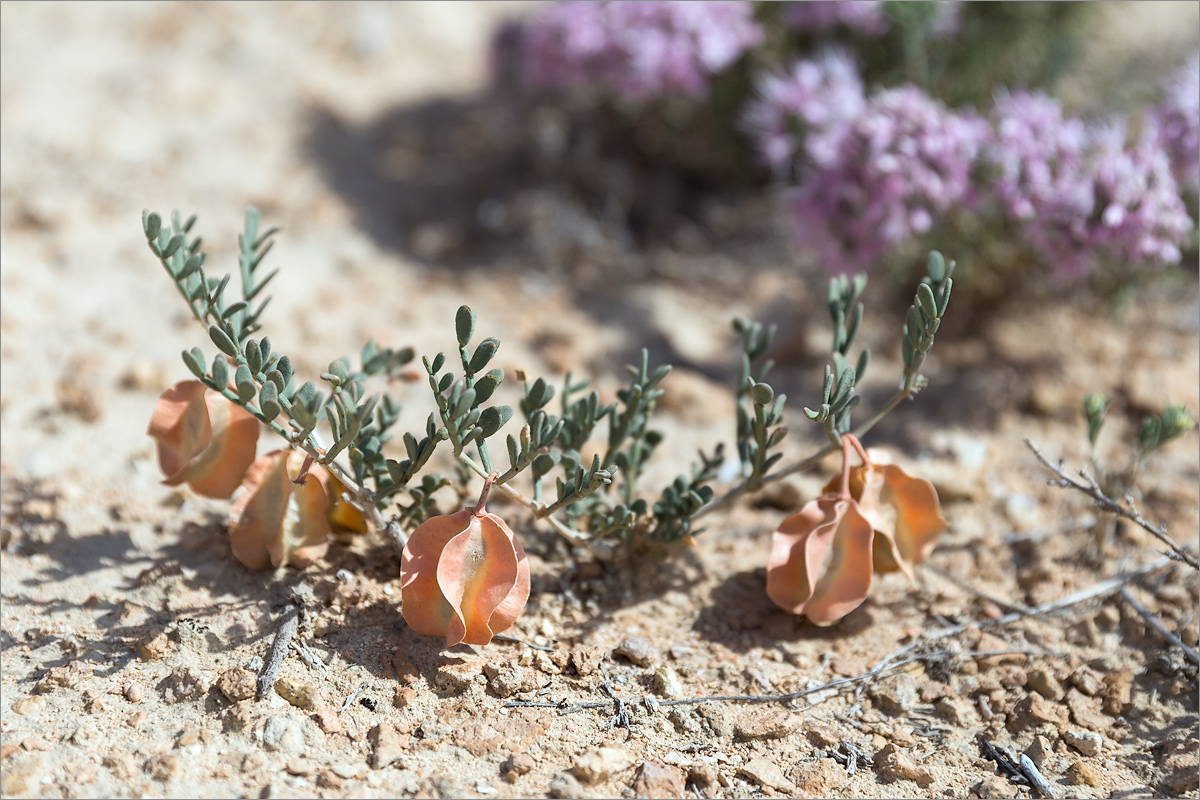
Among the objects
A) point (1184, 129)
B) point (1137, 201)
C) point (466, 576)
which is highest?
point (1184, 129)

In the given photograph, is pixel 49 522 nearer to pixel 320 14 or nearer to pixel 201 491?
pixel 201 491

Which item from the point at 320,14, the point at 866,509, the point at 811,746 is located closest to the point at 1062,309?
the point at 866,509

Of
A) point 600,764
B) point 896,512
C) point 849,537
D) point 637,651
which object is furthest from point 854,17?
point 600,764

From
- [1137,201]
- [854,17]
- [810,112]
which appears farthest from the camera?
[854,17]

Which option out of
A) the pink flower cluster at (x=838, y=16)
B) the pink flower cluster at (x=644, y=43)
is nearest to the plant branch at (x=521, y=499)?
the pink flower cluster at (x=644, y=43)

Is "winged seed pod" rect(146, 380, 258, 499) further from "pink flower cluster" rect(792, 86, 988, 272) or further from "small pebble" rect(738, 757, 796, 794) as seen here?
"pink flower cluster" rect(792, 86, 988, 272)

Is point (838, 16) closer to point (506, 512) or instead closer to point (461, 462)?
point (506, 512)

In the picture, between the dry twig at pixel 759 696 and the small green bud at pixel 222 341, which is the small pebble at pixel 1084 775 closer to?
the dry twig at pixel 759 696
